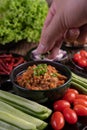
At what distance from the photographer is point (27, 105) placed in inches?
58.6

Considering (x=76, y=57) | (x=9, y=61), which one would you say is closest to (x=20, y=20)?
(x=9, y=61)

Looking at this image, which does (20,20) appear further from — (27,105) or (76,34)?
(76,34)

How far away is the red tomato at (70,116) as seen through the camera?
1.47 meters

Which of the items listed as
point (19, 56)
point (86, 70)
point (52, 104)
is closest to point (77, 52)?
point (86, 70)

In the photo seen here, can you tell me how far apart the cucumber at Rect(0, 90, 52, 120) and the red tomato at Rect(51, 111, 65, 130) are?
0.12 ft

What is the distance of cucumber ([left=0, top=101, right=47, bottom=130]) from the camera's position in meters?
1.37

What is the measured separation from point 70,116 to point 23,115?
24 cm

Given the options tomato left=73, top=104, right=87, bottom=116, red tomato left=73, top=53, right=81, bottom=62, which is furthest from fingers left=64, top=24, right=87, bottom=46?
red tomato left=73, top=53, right=81, bottom=62

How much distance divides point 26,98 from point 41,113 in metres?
0.17

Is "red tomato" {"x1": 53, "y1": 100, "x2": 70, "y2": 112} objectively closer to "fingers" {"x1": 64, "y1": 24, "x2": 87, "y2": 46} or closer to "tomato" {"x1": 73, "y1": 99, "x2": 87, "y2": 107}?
"tomato" {"x1": 73, "y1": 99, "x2": 87, "y2": 107}

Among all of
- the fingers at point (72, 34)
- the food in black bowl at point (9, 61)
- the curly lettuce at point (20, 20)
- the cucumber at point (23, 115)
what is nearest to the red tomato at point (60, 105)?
the cucumber at point (23, 115)

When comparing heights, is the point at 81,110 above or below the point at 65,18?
below

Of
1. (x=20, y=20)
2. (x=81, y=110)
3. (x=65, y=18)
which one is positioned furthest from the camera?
(x=20, y=20)

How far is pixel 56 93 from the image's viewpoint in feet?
5.17
